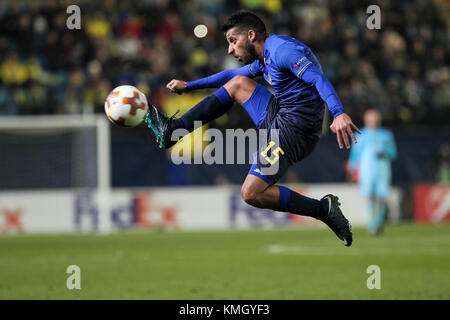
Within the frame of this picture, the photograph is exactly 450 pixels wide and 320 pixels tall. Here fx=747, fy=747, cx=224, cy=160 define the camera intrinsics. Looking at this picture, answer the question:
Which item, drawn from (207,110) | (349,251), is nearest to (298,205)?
(207,110)

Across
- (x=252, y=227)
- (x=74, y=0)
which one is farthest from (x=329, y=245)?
(x=74, y=0)

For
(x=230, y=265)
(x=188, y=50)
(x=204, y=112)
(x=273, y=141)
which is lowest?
(x=230, y=265)

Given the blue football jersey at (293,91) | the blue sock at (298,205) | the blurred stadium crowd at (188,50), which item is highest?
the blurred stadium crowd at (188,50)

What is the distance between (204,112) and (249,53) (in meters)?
0.60

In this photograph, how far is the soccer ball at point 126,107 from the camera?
586 cm

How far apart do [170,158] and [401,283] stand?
9012 millimetres

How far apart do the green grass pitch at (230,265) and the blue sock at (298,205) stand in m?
0.78

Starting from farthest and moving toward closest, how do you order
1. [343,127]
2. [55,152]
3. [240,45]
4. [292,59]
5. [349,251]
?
[55,152] → [349,251] → [240,45] → [292,59] → [343,127]

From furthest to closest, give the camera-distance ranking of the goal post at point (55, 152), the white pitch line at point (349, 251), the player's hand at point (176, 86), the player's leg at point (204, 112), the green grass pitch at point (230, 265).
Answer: the goal post at point (55, 152), the white pitch line at point (349, 251), the green grass pitch at point (230, 265), the player's hand at point (176, 86), the player's leg at point (204, 112)

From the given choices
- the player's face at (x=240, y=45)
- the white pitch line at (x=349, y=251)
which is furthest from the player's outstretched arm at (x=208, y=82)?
the white pitch line at (x=349, y=251)

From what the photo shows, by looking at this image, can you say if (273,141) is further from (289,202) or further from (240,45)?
(240,45)

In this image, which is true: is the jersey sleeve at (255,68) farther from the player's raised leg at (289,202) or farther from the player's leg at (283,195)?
the player's raised leg at (289,202)

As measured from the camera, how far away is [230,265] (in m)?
9.10

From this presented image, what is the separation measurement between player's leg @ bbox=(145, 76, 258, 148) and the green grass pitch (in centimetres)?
157
